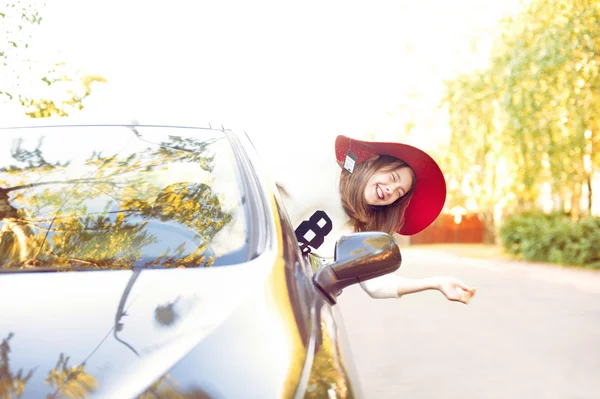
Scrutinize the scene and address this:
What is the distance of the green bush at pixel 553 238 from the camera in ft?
59.5

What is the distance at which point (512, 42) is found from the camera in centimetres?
1783

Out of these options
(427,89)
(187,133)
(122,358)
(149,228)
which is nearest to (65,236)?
(149,228)

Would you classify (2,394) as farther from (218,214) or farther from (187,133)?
(187,133)

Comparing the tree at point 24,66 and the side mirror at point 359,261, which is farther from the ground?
the tree at point 24,66

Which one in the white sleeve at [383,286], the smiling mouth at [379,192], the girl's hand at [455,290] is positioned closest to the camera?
the girl's hand at [455,290]

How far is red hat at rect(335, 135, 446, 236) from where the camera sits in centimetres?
383

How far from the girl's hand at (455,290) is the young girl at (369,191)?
832 millimetres

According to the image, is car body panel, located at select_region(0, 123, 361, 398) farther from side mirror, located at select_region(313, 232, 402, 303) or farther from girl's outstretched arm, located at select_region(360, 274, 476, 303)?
girl's outstretched arm, located at select_region(360, 274, 476, 303)

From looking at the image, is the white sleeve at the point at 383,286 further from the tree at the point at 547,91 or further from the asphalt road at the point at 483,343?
the tree at the point at 547,91

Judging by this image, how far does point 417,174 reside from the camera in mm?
3891

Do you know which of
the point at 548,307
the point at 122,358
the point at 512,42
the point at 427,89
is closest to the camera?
the point at 122,358

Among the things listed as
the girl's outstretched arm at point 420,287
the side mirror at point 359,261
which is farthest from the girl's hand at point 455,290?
the side mirror at point 359,261

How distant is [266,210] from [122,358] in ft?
2.84

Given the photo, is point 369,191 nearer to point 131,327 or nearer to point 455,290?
point 455,290
